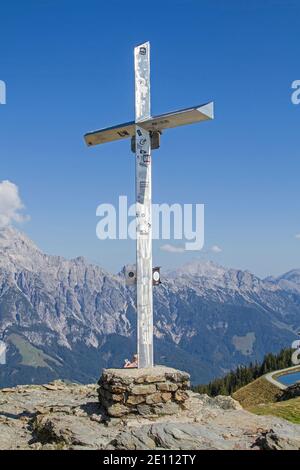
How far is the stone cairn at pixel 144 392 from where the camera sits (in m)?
17.2

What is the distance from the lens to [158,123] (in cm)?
1950

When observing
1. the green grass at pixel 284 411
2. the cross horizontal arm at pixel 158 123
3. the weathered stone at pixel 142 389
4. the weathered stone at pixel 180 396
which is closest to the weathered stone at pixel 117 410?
the weathered stone at pixel 142 389

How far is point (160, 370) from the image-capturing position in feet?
60.3

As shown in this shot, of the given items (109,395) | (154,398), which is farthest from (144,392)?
(109,395)

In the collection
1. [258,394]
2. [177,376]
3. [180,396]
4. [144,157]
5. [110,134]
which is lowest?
[258,394]

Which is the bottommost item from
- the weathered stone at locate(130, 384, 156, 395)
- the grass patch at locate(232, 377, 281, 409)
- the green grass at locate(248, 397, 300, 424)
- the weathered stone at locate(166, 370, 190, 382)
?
the grass patch at locate(232, 377, 281, 409)

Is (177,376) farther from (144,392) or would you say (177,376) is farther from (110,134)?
(110,134)

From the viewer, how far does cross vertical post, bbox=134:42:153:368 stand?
19.1m

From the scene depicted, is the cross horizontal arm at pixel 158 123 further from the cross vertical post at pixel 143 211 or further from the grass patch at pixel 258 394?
the grass patch at pixel 258 394

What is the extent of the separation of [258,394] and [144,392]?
48396 millimetres

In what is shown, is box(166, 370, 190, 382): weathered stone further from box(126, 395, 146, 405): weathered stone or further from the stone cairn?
box(126, 395, 146, 405): weathered stone

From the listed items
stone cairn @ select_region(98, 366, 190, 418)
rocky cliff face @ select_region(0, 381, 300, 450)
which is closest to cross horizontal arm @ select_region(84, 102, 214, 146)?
stone cairn @ select_region(98, 366, 190, 418)

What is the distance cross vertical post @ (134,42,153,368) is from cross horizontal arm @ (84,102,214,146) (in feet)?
1.13
